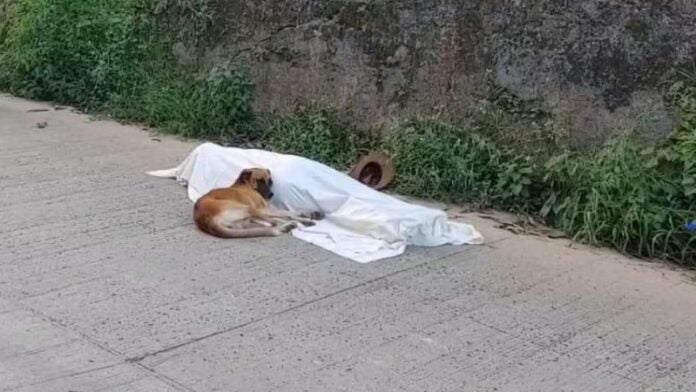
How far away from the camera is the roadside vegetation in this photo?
5.26 m

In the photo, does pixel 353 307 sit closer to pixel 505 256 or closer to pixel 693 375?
pixel 505 256

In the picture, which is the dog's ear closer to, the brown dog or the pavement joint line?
the brown dog

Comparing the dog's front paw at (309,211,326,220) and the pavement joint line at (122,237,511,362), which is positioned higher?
the dog's front paw at (309,211,326,220)

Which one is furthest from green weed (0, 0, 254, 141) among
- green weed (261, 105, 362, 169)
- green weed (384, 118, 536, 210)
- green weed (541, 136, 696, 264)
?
green weed (541, 136, 696, 264)

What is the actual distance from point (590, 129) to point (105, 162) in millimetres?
3264

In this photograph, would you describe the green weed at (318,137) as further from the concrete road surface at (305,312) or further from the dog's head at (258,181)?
the concrete road surface at (305,312)

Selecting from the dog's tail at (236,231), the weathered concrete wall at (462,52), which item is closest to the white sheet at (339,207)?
the dog's tail at (236,231)

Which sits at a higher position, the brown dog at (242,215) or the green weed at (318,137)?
the green weed at (318,137)

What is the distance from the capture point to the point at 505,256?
5.07m

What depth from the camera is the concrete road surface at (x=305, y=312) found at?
3.64m

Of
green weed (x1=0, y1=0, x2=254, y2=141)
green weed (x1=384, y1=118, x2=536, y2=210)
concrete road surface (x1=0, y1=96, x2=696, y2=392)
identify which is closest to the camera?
concrete road surface (x1=0, y1=96, x2=696, y2=392)

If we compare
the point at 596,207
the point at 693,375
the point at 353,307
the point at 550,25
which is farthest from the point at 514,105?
the point at 693,375

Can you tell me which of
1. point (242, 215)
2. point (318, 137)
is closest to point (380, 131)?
point (318, 137)

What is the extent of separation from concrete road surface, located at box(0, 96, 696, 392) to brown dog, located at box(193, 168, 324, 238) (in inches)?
4.0
